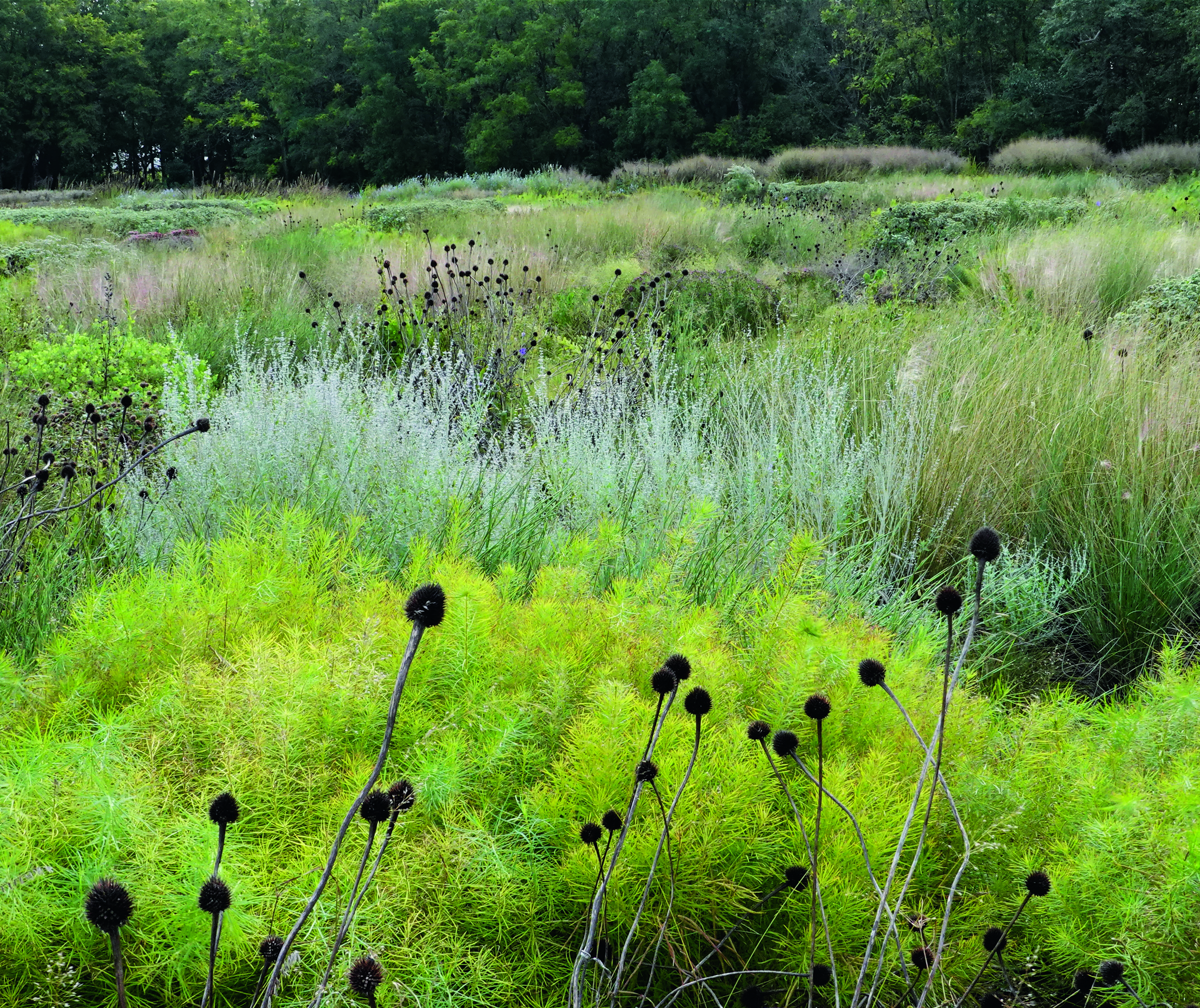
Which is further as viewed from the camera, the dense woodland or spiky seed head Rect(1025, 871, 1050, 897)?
the dense woodland

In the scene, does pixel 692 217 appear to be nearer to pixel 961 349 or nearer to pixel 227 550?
pixel 961 349

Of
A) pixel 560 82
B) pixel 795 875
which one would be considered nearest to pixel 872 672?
pixel 795 875

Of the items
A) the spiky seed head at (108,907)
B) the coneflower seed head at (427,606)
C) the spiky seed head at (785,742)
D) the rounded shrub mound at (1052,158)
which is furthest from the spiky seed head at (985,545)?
the rounded shrub mound at (1052,158)

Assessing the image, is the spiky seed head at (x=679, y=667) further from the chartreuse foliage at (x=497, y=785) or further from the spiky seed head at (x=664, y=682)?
the chartreuse foliage at (x=497, y=785)

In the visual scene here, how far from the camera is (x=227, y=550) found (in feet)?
6.15

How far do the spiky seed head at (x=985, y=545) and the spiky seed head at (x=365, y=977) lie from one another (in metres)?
0.75

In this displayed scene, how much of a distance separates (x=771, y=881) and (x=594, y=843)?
1.34ft

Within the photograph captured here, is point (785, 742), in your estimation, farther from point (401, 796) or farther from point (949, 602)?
point (401, 796)

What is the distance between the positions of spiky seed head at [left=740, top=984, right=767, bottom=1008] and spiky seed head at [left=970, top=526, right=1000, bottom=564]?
61cm

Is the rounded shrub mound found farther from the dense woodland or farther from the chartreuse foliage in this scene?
the chartreuse foliage

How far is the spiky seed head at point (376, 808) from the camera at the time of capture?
0.74 m

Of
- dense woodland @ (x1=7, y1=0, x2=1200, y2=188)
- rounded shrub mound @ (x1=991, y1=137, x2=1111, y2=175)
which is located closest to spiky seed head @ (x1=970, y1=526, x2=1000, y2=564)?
rounded shrub mound @ (x1=991, y1=137, x2=1111, y2=175)

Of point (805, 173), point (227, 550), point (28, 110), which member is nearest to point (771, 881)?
point (227, 550)

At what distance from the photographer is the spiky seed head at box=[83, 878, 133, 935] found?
0.67 m
